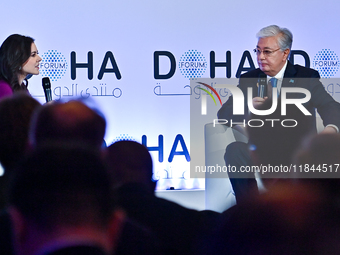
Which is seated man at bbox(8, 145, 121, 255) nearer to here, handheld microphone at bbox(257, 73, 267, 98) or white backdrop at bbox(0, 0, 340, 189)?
handheld microphone at bbox(257, 73, 267, 98)

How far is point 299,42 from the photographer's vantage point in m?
4.58

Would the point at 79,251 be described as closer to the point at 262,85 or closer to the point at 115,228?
the point at 115,228

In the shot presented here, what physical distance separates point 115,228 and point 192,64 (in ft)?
12.5

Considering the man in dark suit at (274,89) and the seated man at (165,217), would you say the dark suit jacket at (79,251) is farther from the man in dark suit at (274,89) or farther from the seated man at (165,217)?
the man in dark suit at (274,89)

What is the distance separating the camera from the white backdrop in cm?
434

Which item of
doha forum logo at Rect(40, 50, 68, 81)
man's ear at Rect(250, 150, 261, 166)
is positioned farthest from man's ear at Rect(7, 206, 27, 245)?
doha forum logo at Rect(40, 50, 68, 81)

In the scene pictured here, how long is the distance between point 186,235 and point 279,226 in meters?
0.29

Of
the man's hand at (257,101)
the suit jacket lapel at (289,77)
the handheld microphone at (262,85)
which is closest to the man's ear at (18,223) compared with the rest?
the man's hand at (257,101)

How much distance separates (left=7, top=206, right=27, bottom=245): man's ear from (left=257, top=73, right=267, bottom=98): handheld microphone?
2.53m

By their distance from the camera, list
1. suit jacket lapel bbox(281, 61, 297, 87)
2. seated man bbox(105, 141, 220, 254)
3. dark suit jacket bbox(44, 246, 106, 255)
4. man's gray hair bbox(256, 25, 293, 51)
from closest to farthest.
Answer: dark suit jacket bbox(44, 246, 106, 255)
seated man bbox(105, 141, 220, 254)
suit jacket lapel bbox(281, 61, 297, 87)
man's gray hair bbox(256, 25, 293, 51)

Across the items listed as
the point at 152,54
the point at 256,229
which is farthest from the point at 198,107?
the point at 256,229

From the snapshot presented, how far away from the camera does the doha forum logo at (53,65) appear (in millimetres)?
4312

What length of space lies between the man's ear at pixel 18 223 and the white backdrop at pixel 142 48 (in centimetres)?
364

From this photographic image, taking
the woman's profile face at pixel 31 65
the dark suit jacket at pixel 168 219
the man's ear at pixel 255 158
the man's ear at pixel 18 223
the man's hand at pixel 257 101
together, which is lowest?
the man's ear at pixel 255 158
